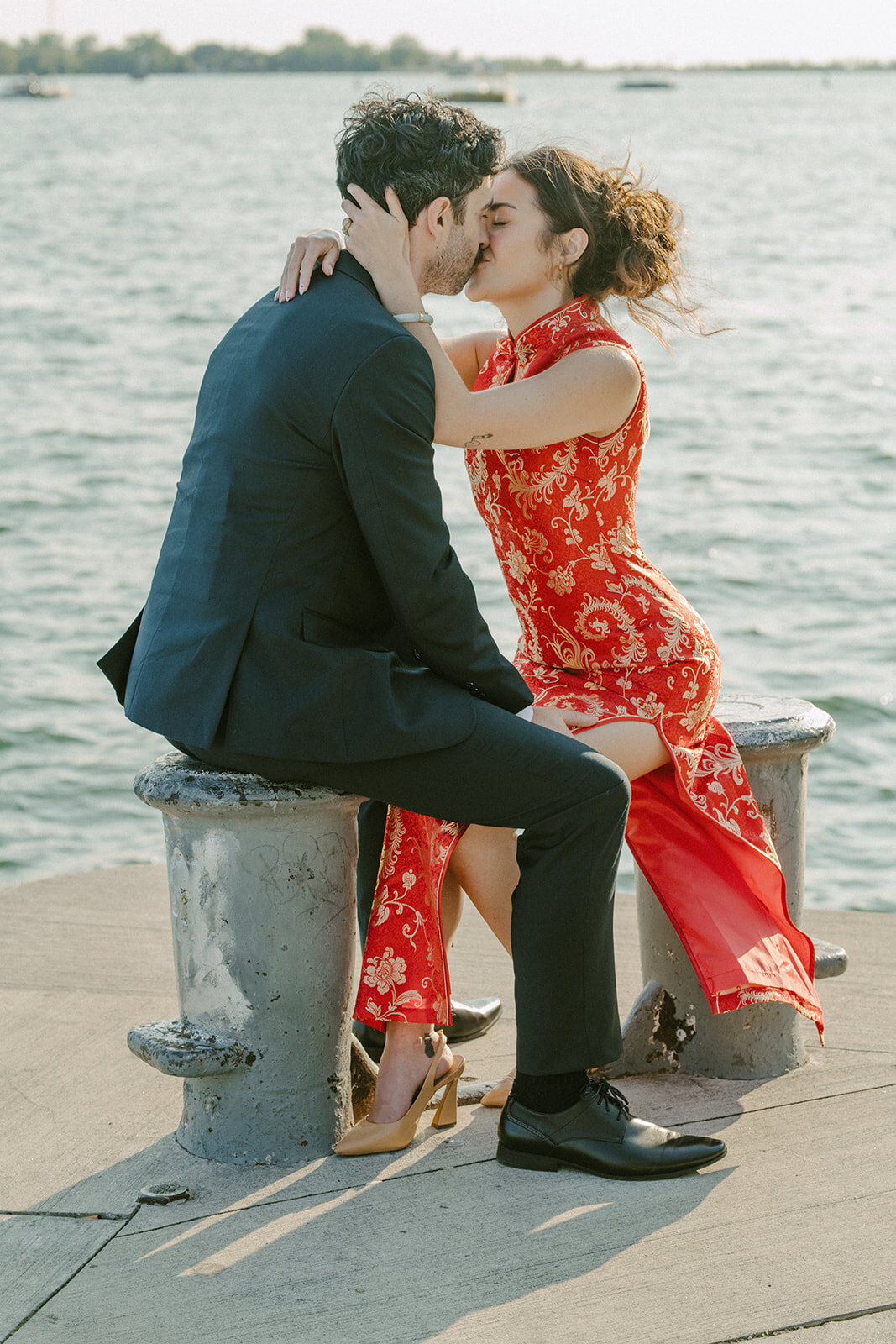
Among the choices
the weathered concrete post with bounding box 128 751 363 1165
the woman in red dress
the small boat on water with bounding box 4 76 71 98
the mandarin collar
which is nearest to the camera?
the weathered concrete post with bounding box 128 751 363 1165

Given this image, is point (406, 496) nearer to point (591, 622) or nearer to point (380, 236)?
point (380, 236)

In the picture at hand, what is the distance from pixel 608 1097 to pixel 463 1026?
23.8 inches

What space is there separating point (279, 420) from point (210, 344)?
1604cm

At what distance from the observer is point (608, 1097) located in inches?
105

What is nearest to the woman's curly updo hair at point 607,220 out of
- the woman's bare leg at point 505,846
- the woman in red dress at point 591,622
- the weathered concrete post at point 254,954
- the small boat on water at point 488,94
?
the woman in red dress at point 591,622

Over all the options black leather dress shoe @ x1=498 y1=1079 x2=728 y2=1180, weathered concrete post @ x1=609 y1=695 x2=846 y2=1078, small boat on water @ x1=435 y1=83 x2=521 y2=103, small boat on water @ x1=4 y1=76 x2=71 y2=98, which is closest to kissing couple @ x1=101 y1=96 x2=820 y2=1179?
black leather dress shoe @ x1=498 y1=1079 x2=728 y2=1180

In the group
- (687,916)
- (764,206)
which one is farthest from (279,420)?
(764,206)

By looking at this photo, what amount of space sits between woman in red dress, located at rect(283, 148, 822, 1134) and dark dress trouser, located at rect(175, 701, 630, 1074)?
0.63 feet

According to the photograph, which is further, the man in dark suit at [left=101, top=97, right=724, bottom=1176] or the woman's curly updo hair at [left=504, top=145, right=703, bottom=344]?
the woman's curly updo hair at [left=504, top=145, right=703, bottom=344]

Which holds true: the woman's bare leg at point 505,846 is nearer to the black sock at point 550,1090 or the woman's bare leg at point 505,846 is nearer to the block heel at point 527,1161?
the black sock at point 550,1090

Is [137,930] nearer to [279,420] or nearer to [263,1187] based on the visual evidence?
[263,1187]

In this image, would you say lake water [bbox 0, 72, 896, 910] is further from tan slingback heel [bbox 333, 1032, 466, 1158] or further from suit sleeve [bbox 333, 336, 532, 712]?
tan slingback heel [bbox 333, 1032, 466, 1158]

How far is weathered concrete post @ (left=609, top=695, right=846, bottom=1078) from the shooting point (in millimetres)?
3029

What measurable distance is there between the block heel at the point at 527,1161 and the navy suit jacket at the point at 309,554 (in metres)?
0.71
